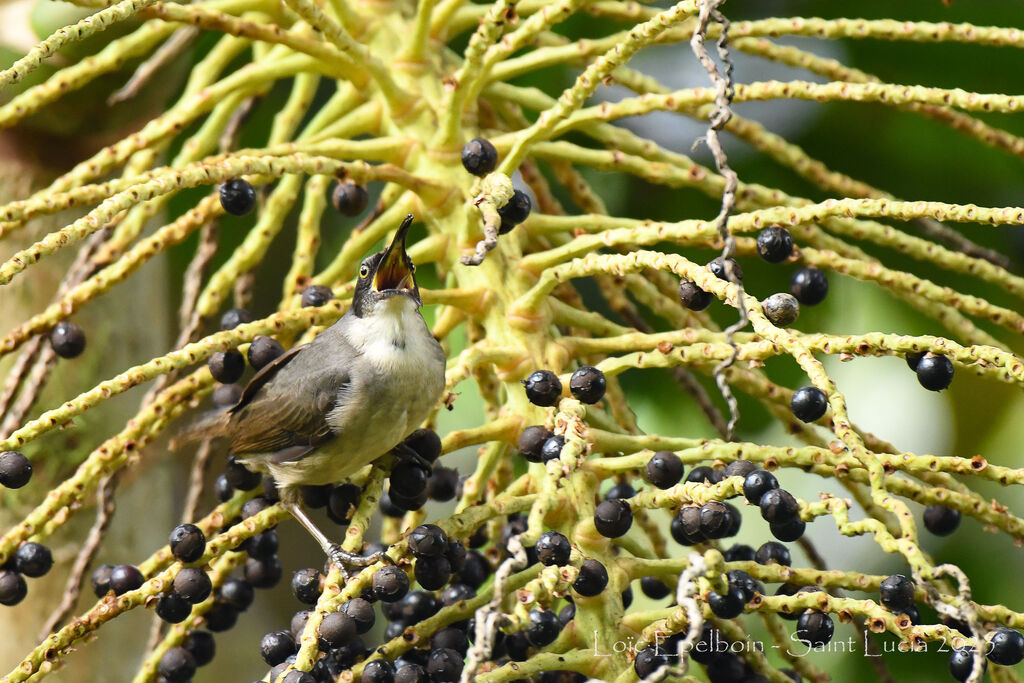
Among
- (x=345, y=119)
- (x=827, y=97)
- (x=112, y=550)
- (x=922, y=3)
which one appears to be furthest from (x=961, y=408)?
(x=112, y=550)

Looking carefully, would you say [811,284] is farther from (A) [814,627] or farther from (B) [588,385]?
(A) [814,627]

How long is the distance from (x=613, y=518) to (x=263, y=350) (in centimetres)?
78

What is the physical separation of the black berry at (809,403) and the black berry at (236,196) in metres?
1.06

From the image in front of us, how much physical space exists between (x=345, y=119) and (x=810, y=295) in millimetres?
994

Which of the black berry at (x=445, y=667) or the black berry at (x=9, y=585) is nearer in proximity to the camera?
the black berry at (x=445, y=667)

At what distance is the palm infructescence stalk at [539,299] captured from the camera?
1705 millimetres

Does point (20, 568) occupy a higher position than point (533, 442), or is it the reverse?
point (533, 442)

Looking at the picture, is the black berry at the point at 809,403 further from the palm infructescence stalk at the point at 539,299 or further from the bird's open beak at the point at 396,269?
the bird's open beak at the point at 396,269

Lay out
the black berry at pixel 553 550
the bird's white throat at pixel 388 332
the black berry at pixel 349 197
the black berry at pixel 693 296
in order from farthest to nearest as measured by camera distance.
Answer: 1. the bird's white throat at pixel 388 332
2. the black berry at pixel 349 197
3. the black berry at pixel 693 296
4. the black berry at pixel 553 550

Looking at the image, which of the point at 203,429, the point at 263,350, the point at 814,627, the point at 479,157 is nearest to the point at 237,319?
the point at 263,350

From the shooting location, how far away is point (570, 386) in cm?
196

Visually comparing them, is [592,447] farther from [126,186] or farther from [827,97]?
[126,186]

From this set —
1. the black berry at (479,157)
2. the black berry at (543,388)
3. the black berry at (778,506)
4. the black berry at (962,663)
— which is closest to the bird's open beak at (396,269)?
the black berry at (479,157)

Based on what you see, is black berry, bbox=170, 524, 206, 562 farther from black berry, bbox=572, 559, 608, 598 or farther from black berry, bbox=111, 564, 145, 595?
black berry, bbox=572, 559, 608, 598
